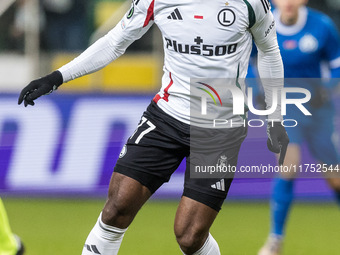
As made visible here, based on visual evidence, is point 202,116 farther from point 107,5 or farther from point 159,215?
point 107,5

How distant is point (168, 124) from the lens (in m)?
4.32

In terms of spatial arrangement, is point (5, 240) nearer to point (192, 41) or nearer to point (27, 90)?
point (27, 90)

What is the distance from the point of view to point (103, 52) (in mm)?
4383

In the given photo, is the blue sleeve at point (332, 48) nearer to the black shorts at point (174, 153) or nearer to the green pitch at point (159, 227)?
the green pitch at point (159, 227)

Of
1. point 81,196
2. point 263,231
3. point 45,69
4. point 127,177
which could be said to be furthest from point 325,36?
point 45,69

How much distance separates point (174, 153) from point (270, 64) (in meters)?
0.74

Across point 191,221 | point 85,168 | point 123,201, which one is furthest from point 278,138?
point 85,168

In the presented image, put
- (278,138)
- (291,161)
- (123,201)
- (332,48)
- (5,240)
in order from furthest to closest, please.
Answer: (332,48) → (291,161) → (278,138) → (123,201) → (5,240)

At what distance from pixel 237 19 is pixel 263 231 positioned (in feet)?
10.1

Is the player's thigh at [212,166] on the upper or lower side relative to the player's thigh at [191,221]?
upper

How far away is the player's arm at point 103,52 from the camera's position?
4.29 metres

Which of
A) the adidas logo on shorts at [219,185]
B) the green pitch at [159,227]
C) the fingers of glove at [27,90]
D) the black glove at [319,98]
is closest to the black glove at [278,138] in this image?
the adidas logo on shorts at [219,185]

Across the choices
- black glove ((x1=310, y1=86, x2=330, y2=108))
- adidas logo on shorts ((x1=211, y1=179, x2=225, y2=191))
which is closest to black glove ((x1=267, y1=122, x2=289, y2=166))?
adidas logo on shorts ((x1=211, y1=179, x2=225, y2=191))

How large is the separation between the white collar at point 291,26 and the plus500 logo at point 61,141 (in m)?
2.30
